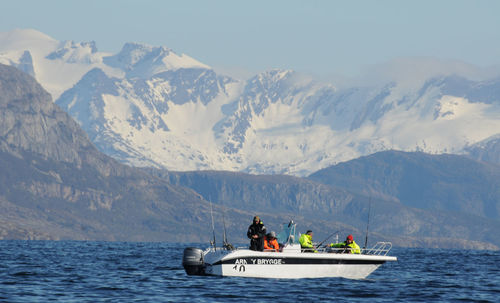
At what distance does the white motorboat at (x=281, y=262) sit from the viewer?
230ft

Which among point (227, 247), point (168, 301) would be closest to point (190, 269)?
point (227, 247)

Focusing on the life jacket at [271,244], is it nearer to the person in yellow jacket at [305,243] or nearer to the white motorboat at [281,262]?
the white motorboat at [281,262]

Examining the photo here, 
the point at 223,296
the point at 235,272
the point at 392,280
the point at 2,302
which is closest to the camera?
the point at 2,302

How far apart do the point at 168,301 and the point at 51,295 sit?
789 cm

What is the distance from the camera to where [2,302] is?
57.1 meters

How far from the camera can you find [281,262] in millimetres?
71188

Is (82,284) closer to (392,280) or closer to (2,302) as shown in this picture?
(2,302)

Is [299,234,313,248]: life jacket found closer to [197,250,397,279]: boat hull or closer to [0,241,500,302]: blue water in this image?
[197,250,397,279]: boat hull

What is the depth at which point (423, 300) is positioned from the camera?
213ft

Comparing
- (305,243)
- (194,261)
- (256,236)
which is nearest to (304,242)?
(305,243)

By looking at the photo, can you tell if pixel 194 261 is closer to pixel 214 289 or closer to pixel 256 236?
pixel 256 236

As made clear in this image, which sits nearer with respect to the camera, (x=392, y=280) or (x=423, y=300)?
(x=423, y=300)

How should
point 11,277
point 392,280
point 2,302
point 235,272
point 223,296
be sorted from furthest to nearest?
1. point 392,280
2. point 11,277
3. point 235,272
4. point 223,296
5. point 2,302

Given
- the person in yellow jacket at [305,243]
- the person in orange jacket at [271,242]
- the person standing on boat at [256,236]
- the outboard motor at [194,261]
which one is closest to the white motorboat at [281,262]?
the outboard motor at [194,261]
